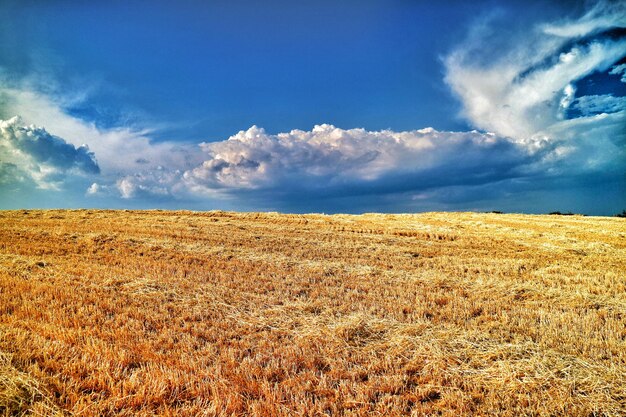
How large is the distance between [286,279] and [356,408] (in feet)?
22.7

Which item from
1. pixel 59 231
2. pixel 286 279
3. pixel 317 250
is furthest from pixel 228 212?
pixel 286 279

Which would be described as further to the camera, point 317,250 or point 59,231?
point 59,231

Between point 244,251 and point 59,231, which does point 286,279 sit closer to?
point 244,251

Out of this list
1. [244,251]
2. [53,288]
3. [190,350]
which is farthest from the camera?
[244,251]

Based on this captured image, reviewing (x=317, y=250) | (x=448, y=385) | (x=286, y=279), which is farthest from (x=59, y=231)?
(x=448, y=385)

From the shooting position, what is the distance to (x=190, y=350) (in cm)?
576

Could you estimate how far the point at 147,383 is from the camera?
4602 mm

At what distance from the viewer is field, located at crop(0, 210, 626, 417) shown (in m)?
4.45

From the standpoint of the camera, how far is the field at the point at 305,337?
14.6 feet

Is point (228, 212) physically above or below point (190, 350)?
above

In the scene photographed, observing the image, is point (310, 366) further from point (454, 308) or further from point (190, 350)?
point (454, 308)

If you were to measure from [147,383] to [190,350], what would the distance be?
1168mm

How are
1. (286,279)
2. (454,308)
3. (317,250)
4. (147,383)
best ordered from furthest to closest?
(317,250), (286,279), (454,308), (147,383)

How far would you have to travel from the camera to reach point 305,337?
6562mm
